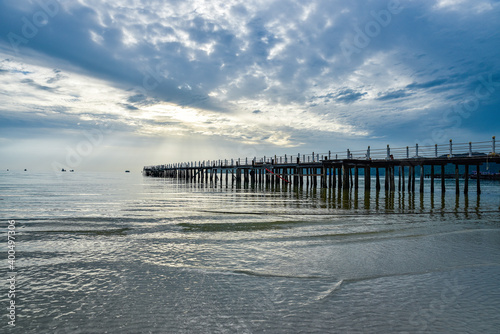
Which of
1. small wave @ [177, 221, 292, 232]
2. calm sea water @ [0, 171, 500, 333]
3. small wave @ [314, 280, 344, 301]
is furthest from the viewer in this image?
small wave @ [177, 221, 292, 232]

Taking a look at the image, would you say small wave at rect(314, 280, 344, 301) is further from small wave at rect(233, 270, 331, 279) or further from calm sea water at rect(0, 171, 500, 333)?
small wave at rect(233, 270, 331, 279)

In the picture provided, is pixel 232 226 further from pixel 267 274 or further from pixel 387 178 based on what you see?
pixel 387 178

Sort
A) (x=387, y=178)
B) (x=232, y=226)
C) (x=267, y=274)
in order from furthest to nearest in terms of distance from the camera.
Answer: (x=387, y=178) < (x=232, y=226) < (x=267, y=274)

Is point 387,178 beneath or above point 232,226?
above

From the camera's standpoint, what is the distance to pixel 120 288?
188 inches

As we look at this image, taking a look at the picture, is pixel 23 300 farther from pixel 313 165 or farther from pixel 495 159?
pixel 313 165

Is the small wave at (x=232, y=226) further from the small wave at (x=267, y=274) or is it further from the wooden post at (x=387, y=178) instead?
the wooden post at (x=387, y=178)

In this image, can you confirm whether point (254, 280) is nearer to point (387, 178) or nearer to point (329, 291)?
point (329, 291)

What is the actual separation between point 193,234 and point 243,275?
161 inches

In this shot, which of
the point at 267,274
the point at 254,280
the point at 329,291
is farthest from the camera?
the point at 267,274

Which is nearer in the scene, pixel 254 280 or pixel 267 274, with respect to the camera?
pixel 254 280

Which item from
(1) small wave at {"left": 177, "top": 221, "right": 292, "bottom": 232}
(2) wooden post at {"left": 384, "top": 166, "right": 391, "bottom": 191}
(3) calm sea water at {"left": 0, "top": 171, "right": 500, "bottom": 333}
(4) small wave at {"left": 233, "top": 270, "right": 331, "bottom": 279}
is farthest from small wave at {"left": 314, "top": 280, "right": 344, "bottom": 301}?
(2) wooden post at {"left": 384, "top": 166, "right": 391, "bottom": 191}

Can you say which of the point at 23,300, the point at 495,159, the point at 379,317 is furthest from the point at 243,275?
the point at 495,159

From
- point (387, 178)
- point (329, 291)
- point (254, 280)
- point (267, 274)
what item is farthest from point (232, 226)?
point (387, 178)
